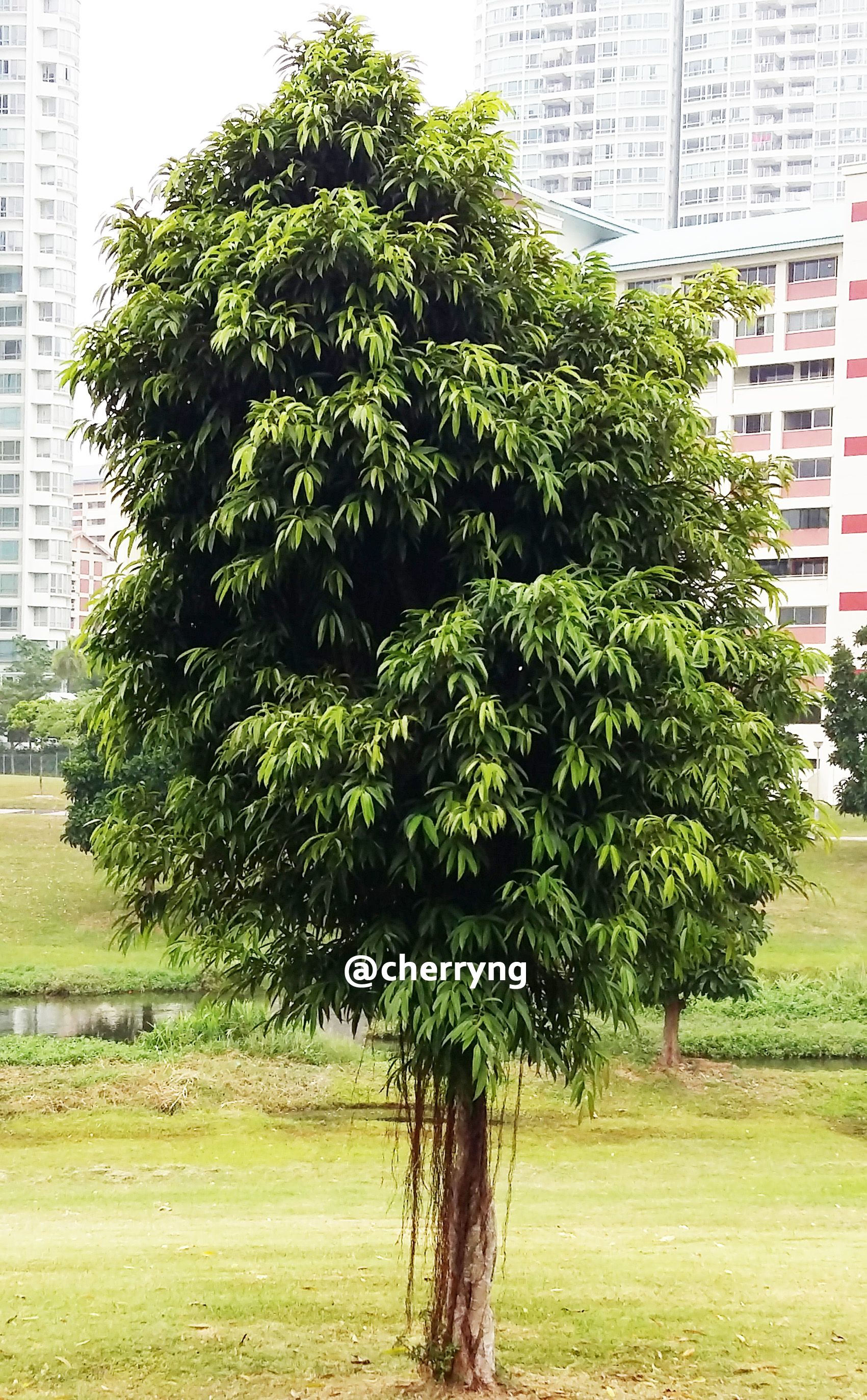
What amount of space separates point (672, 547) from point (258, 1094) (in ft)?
43.8

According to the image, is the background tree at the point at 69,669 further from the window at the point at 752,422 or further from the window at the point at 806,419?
the window at the point at 806,419

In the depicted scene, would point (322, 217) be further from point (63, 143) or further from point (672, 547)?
point (63, 143)

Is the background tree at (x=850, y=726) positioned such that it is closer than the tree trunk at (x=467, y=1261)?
No

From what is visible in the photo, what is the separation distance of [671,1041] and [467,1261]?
14.3 metres

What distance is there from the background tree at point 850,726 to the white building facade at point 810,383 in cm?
1144

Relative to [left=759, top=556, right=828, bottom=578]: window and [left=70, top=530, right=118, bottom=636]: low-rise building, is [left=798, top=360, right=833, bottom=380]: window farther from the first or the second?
[left=70, top=530, right=118, bottom=636]: low-rise building

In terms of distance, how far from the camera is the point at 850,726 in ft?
114

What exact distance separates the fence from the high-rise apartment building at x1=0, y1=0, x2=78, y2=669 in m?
16.2

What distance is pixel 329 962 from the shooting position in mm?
7016

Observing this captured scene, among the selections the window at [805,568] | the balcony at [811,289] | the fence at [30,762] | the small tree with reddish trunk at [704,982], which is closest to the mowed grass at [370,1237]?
the small tree with reddish trunk at [704,982]

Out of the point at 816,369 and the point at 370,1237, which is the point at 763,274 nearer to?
the point at 816,369

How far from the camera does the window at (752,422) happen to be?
5294cm

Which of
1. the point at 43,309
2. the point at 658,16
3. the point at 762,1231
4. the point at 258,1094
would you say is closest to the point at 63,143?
the point at 43,309

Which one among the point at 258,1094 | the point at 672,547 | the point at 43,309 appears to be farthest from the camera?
the point at 43,309
